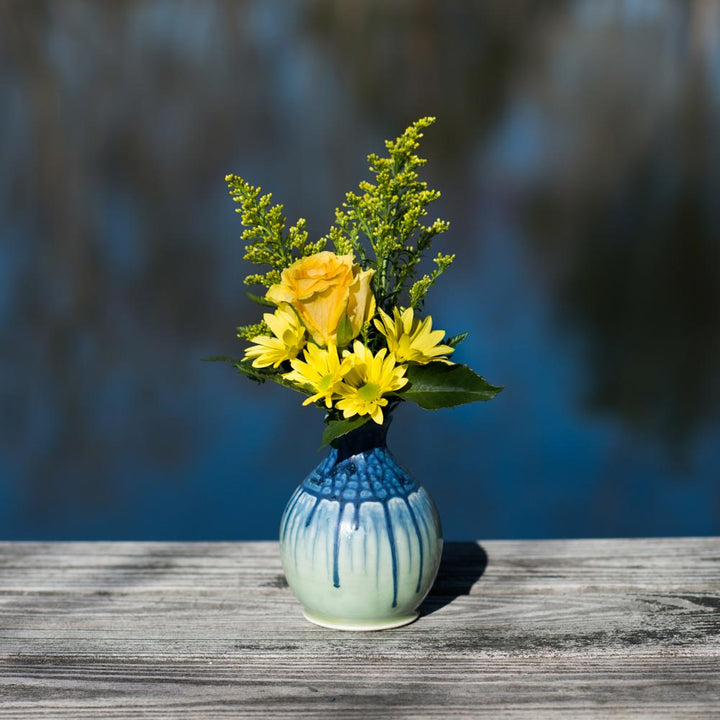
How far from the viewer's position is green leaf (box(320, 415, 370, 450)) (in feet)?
3.24

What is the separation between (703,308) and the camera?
423 centimetres

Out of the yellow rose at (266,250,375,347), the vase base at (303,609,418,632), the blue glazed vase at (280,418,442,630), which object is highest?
the yellow rose at (266,250,375,347)

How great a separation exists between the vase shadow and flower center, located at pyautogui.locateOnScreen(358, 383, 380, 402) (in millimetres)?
285

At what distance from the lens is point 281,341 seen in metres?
1.06

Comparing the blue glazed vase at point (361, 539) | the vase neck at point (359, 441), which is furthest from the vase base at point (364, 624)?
the vase neck at point (359, 441)

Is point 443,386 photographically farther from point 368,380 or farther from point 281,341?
point 281,341

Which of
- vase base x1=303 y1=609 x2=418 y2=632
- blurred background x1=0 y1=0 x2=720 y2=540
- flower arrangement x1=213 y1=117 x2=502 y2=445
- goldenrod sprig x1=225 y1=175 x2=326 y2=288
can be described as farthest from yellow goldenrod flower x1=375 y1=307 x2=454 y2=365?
blurred background x1=0 y1=0 x2=720 y2=540

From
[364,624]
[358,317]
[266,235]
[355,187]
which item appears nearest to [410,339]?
[358,317]

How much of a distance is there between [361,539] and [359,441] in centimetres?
11

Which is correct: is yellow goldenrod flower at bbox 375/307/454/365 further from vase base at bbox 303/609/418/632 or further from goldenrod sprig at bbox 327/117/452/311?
vase base at bbox 303/609/418/632

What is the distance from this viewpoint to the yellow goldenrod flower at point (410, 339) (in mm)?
1033

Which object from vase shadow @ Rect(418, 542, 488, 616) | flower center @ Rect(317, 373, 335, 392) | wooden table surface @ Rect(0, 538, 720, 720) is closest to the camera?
wooden table surface @ Rect(0, 538, 720, 720)

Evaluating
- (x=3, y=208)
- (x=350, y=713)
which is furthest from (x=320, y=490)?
(x=3, y=208)

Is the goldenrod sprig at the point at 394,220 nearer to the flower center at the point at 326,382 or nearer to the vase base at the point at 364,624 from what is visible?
the flower center at the point at 326,382
